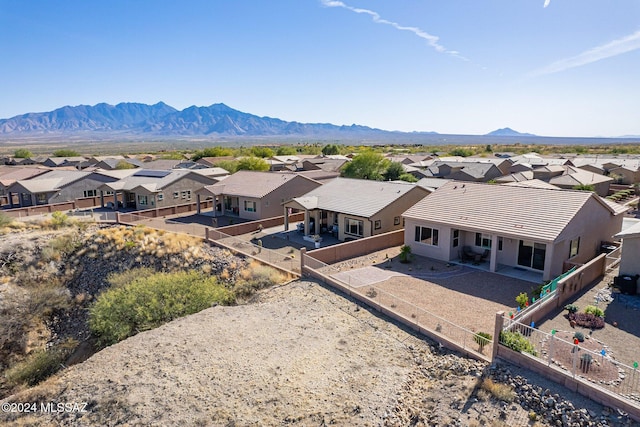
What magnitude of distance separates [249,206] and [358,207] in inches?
487

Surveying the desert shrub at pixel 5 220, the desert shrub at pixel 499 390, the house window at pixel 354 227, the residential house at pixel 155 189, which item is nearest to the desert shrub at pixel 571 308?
the desert shrub at pixel 499 390

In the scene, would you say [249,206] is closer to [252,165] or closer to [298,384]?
[252,165]

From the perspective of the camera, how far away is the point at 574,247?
74.5 ft

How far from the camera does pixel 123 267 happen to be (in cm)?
3062

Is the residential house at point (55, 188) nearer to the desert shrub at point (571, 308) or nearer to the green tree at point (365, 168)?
the green tree at point (365, 168)

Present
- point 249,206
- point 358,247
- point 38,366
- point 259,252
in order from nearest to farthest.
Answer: point 38,366 < point 358,247 < point 259,252 < point 249,206

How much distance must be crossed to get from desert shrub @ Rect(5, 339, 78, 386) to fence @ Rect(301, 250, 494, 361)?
12702 mm

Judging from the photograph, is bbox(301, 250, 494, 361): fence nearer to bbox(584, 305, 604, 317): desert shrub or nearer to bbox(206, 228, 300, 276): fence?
bbox(206, 228, 300, 276): fence

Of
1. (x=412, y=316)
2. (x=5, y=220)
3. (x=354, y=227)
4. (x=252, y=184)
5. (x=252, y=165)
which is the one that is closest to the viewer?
(x=412, y=316)

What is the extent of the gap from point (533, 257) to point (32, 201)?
48.2m

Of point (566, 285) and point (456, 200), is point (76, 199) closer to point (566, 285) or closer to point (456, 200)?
point (456, 200)

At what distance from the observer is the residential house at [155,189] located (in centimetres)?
4356

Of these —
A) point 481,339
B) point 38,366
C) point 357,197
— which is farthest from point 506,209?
point 38,366

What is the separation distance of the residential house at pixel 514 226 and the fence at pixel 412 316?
6279mm
